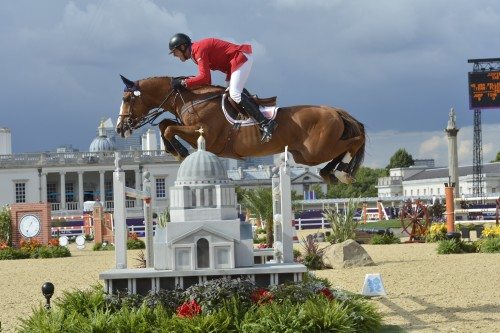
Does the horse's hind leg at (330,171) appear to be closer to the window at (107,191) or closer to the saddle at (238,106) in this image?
the saddle at (238,106)

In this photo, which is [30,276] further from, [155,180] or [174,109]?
[155,180]

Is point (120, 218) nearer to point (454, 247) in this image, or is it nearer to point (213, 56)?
point (213, 56)

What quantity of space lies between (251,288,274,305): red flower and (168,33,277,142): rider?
178cm

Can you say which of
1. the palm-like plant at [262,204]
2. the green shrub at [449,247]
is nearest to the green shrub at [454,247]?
the green shrub at [449,247]

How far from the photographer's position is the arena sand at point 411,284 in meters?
11.5

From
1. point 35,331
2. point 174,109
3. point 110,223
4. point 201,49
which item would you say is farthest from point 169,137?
point 110,223

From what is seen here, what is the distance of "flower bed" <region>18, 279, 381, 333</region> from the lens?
8875 mm

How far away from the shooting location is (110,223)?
40.9m

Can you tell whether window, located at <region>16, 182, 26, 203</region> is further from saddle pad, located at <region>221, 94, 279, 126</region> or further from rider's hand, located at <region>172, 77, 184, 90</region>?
saddle pad, located at <region>221, 94, 279, 126</region>

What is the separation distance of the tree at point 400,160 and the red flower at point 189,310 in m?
120

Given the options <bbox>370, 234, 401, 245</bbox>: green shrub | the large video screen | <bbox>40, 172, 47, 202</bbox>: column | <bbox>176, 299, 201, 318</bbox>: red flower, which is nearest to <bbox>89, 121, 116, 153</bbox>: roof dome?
<bbox>40, 172, 47, 202</bbox>: column

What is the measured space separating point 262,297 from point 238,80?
101 inches

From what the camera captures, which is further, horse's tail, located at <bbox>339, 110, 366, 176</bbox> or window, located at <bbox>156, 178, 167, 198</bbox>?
window, located at <bbox>156, 178, 167, 198</bbox>

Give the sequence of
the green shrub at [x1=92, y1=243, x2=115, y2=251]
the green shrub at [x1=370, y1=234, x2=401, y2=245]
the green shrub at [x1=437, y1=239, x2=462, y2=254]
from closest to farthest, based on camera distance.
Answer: the green shrub at [x1=437, y1=239, x2=462, y2=254] < the green shrub at [x1=370, y1=234, x2=401, y2=245] < the green shrub at [x1=92, y1=243, x2=115, y2=251]
